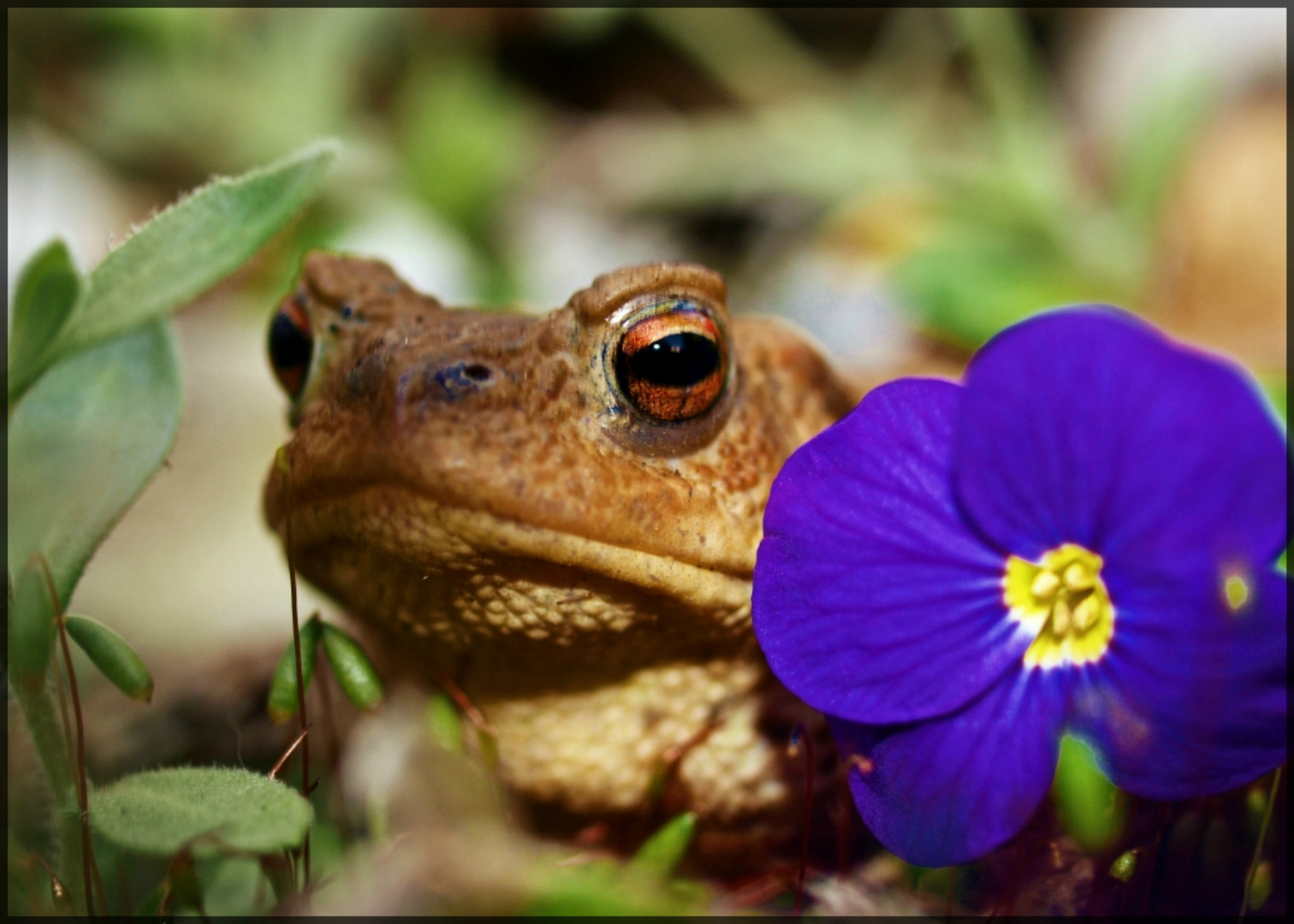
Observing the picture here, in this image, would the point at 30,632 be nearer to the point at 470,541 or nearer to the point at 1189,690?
the point at 470,541

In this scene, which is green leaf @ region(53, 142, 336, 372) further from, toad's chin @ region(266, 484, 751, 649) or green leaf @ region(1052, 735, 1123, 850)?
green leaf @ region(1052, 735, 1123, 850)

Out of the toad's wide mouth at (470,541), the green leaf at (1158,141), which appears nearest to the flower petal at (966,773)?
the toad's wide mouth at (470,541)

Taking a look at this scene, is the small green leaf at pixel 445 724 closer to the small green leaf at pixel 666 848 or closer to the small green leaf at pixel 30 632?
the small green leaf at pixel 666 848

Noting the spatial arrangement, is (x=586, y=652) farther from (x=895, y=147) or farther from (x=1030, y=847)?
(x=895, y=147)

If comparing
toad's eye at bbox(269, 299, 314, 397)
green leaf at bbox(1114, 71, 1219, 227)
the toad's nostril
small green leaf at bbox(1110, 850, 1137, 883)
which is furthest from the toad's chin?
green leaf at bbox(1114, 71, 1219, 227)

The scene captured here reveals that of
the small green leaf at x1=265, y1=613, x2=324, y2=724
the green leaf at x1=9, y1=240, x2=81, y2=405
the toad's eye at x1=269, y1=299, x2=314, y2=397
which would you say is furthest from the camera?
the toad's eye at x1=269, y1=299, x2=314, y2=397

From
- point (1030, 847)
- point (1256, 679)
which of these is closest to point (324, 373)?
point (1030, 847)
